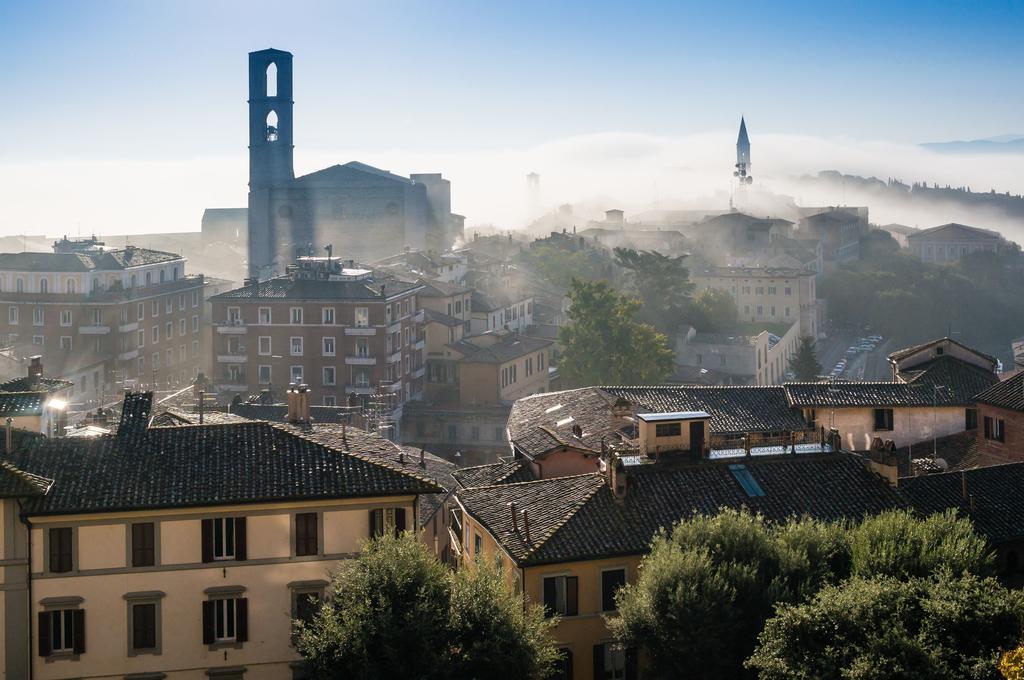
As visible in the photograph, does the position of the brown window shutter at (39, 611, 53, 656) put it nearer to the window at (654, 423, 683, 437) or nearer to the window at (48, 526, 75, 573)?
the window at (48, 526, 75, 573)

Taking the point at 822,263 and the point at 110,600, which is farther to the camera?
the point at 822,263

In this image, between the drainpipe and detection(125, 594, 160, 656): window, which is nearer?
the drainpipe

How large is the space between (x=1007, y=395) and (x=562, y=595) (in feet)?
42.2

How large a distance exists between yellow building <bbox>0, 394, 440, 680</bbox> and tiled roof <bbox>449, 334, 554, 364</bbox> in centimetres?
2793

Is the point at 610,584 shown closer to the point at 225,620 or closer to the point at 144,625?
the point at 225,620

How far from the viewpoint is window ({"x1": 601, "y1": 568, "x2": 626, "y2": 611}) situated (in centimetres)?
1927

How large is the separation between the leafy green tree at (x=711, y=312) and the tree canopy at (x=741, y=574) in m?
43.8

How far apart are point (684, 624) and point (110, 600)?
7.71 m

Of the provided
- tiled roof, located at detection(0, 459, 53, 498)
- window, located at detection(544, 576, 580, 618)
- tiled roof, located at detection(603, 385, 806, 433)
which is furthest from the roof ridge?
tiled roof, located at detection(603, 385, 806, 433)

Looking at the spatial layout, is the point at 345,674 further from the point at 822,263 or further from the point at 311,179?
the point at 822,263

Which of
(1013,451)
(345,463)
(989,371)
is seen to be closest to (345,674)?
(345,463)

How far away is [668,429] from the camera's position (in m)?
22.3

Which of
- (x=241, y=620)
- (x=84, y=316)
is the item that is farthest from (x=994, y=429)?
(x=84, y=316)

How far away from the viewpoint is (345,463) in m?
19.1
